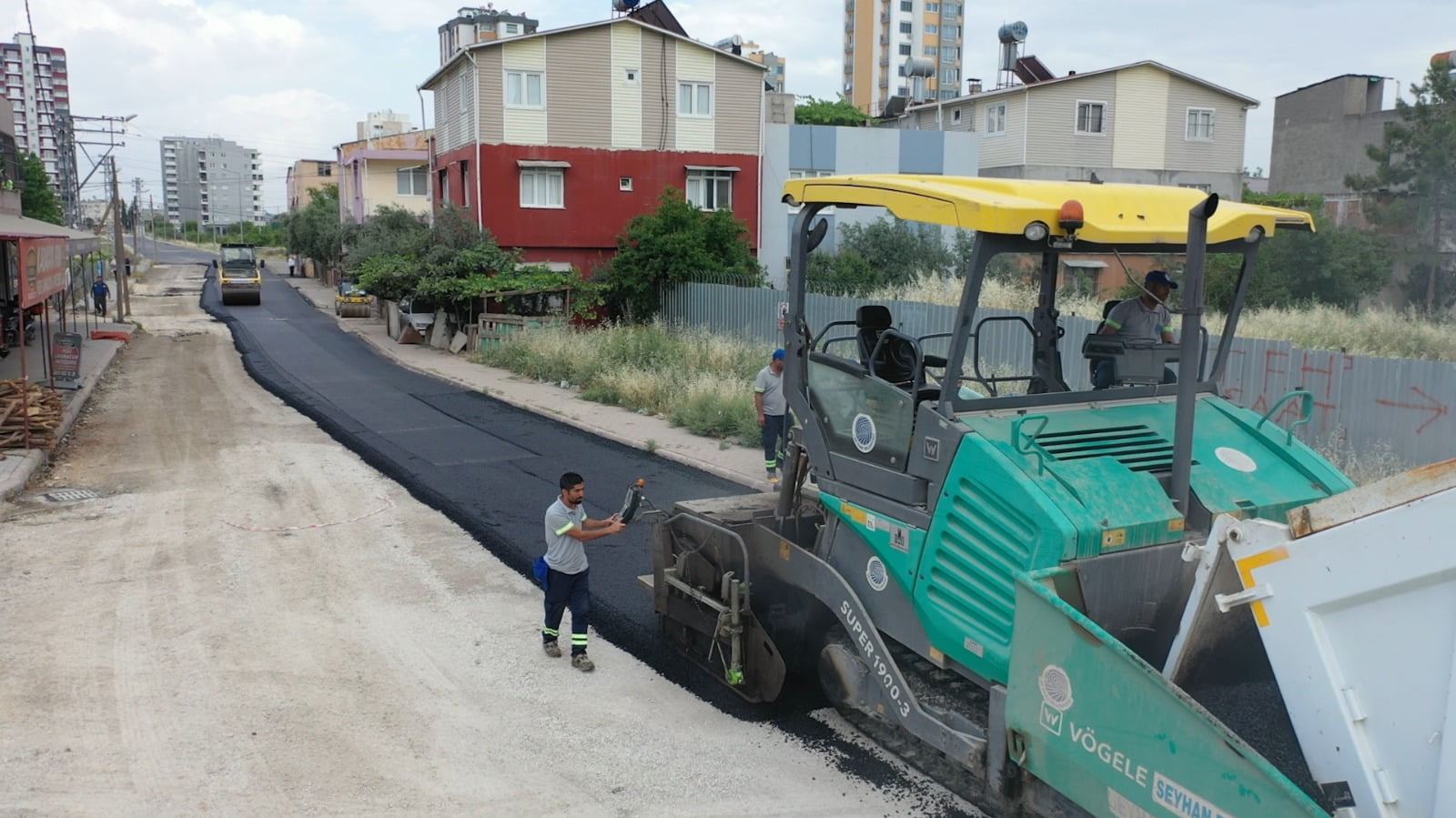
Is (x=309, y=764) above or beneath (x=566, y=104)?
beneath

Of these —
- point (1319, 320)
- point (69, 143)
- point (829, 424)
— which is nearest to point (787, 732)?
point (829, 424)

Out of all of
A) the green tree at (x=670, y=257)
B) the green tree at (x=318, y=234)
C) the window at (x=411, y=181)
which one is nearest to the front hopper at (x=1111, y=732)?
the green tree at (x=670, y=257)

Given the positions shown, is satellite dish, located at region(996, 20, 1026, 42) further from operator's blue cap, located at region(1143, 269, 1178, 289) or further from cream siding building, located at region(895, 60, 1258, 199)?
operator's blue cap, located at region(1143, 269, 1178, 289)

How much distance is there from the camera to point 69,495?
1198 cm

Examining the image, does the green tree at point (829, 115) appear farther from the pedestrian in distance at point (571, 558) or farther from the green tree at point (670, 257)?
the pedestrian in distance at point (571, 558)

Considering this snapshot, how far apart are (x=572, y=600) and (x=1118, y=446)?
3.58 m

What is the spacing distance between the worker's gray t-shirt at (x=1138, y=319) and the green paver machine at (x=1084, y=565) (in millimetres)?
352

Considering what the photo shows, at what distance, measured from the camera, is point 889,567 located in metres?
5.34

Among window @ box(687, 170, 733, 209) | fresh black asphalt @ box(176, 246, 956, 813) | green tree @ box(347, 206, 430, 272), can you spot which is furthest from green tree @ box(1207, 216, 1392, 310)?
green tree @ box(347, 206, 430, 272)

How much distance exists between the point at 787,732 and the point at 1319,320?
16.5 metres

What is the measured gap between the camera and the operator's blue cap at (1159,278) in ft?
18.6

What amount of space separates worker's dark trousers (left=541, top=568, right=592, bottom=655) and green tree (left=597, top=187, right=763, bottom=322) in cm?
1855

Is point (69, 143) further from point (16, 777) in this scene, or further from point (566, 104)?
point (16, 777)

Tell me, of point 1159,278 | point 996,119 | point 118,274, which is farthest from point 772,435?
point 996,119
